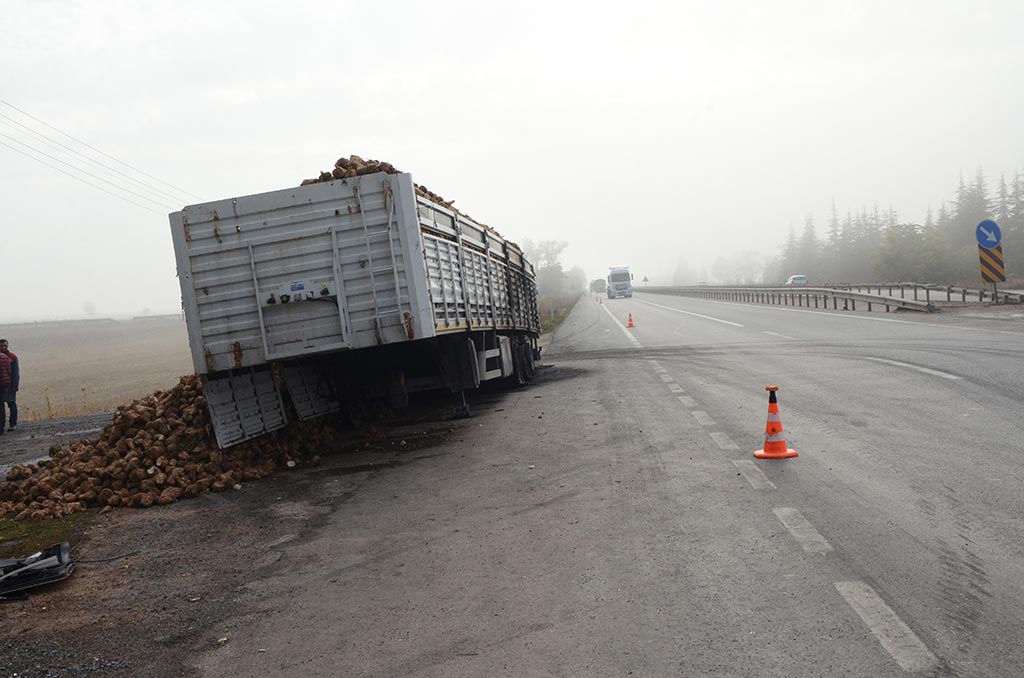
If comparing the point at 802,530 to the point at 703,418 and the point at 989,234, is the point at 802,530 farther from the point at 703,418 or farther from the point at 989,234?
the point at 989,234

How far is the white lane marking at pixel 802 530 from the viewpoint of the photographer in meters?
4.73

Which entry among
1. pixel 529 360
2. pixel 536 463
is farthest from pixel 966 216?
pixel 536 463

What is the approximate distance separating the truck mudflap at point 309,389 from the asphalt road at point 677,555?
202cm

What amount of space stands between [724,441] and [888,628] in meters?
4.62

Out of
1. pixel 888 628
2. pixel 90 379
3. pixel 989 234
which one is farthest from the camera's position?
pixel 90 379

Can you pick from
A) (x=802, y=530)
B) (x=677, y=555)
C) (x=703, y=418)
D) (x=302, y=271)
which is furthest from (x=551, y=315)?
(x=677, y=555)

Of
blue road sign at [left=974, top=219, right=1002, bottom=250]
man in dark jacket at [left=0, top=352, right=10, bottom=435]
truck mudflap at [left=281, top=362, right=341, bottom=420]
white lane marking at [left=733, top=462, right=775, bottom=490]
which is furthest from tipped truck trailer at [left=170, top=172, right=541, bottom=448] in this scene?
blue road sign at [left=974, top=219, right=1002, bottom=250]

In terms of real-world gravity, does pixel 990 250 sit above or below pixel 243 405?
above

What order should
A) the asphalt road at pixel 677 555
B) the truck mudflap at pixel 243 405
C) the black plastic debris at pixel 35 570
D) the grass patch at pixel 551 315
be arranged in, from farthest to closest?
1. the grass patch at pixel 551 315
2. the truck mudflap at pixel 243 405
3. the black plastic debris at pixel 35 570
4. the asphalt road at pixel 677 555

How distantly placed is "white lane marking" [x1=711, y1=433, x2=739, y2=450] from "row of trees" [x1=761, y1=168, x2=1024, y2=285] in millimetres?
63316

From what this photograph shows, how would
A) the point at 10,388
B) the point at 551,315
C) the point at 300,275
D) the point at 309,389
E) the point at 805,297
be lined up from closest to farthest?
the point at 300,275, the point at 309,389, the point at 10,388, the point at 805,297, the point at 551,315

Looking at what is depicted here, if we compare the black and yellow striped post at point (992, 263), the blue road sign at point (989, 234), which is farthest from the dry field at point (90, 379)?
the black and yellow striped post at point (992, 263)

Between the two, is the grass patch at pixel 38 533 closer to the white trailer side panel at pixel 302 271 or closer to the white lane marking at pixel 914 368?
the white trailer side panel at pixel 302 271

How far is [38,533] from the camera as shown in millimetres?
6930
